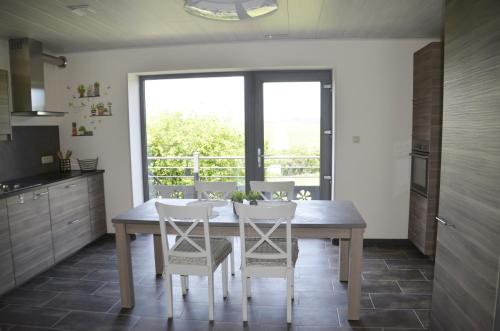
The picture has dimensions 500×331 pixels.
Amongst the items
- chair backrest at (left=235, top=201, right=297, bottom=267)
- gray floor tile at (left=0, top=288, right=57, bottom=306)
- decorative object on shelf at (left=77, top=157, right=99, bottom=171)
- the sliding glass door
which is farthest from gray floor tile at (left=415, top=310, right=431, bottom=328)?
decorative object on shelf at (left=77, top=157, right=99, bottom=171)

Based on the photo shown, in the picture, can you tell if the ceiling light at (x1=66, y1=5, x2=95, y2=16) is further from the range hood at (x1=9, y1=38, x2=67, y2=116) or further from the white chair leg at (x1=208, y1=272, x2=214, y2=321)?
the white chair leg at (x1=208, y1=272, x2=214, y2=321)

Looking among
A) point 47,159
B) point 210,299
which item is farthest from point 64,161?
point 210,299

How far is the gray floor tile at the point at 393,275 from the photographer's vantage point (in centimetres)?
345

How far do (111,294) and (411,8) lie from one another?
365cm

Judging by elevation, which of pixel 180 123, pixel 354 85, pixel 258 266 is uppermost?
pixel 354 85

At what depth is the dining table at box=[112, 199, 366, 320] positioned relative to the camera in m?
2.65

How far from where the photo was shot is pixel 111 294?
320 centimetres

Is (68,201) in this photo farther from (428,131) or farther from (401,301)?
(428,131)

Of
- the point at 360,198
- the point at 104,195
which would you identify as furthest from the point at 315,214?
the point at 104,195

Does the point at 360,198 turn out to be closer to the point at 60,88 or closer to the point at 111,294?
the point at 111,294

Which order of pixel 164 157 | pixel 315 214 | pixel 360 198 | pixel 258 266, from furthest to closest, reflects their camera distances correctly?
pixel 164 157
pixel 360 198
pixel 315 214
pixel 258 266

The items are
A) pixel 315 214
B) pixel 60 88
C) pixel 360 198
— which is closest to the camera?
pixel 315 214

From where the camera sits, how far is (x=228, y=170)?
4930 millimetres

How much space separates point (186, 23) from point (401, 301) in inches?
126
